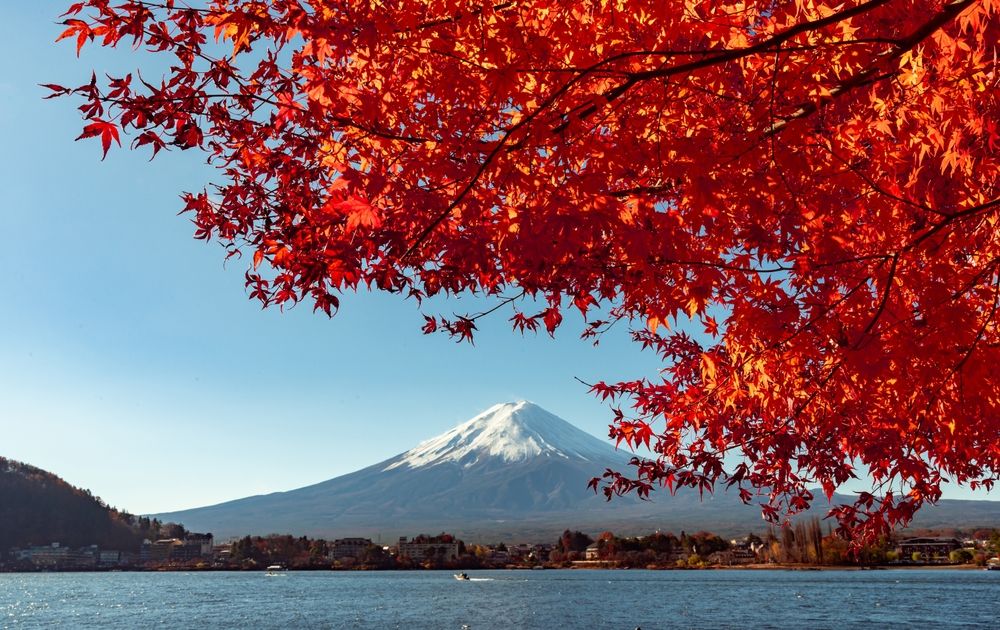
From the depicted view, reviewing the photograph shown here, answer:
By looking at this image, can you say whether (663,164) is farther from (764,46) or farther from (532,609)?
(532,609)

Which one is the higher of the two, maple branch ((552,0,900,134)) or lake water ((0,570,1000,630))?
maple branch ((552,0,900,134))

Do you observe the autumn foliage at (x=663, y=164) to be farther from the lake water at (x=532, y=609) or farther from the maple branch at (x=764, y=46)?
the lake water at (x=532, y=609)

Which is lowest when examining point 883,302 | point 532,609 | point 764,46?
point 532,609

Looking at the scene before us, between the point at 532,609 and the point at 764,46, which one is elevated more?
the point at 764,46

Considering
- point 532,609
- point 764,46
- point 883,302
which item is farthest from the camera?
point 532,609

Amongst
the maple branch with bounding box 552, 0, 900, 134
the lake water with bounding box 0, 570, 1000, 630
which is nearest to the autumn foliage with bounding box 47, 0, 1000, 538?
the maple branch with bounding box 552, 0, 900, 134

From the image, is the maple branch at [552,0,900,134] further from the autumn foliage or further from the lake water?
the lake water

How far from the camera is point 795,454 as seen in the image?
7738mm

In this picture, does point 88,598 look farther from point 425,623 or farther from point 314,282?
point 314,282

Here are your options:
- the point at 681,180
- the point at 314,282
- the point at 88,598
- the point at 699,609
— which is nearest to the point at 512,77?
the point at 681,180

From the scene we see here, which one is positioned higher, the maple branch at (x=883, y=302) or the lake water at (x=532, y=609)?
the maple branch at (x=883, y=302)

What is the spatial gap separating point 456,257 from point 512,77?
6.05 ft

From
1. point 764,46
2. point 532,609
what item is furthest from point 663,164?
point 532,609

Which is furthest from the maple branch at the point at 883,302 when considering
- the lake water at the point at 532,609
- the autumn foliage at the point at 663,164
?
the lake water at the point at 532,609
